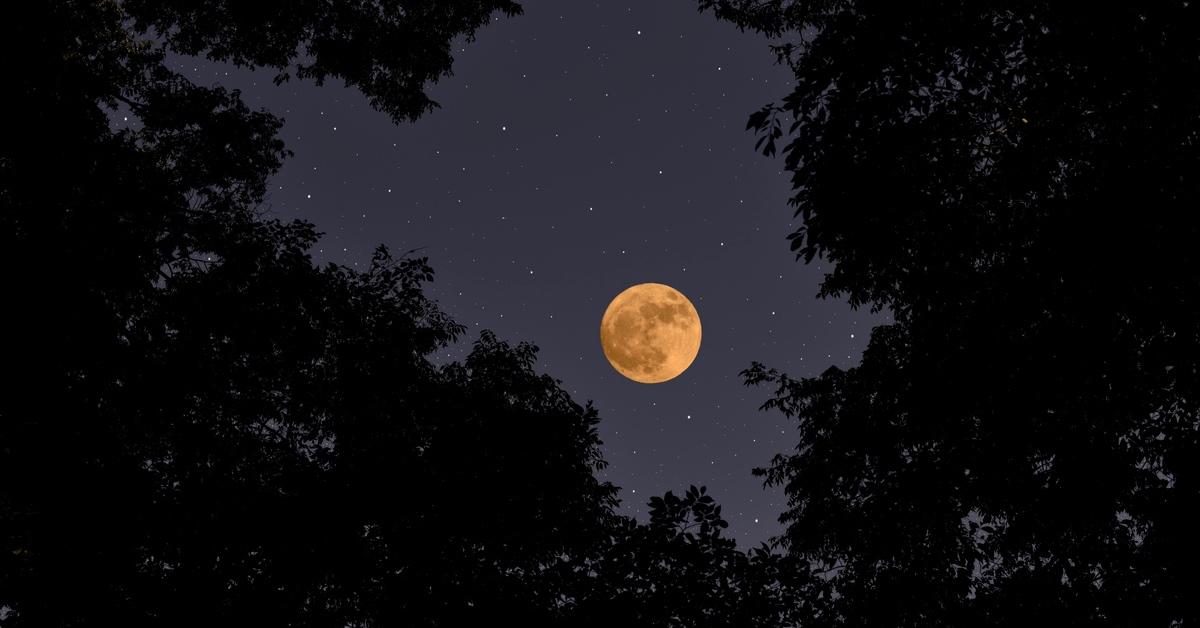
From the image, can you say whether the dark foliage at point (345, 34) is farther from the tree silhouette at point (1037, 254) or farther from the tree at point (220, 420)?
the tree silhouette at point (1037, 254)

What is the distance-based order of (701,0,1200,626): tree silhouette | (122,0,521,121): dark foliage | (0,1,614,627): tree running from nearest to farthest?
(701,0,1200,626): tree silhouette
(0,1,614,627): tree
(122,0,521,121): dark foliage

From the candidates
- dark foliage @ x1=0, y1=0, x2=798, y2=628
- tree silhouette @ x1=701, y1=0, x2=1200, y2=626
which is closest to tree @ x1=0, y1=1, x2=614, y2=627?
dark foliage @ x1=0, y1=0, x2=798, y2=628

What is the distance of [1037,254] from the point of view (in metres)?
7.02

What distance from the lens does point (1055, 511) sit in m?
8.11

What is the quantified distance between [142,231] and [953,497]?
395 inches

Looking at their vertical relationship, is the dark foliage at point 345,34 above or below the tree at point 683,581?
above

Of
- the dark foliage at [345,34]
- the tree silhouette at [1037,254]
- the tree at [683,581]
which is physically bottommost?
the tree at [683,581]

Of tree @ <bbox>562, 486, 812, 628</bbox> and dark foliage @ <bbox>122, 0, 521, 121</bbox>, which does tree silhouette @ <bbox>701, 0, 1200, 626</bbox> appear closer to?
tree @ <bbox>562, 486, 812, 628</bbox>

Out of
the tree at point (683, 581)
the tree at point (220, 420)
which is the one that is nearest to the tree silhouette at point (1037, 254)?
the tree at point (683, 581)

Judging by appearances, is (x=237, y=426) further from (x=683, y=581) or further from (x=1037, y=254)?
(x=1037, y=254)

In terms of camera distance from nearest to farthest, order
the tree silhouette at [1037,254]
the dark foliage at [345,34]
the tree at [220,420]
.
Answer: the tree silhouette at [1037,254], the tree at [220,420], the dark foliage at [345,34]

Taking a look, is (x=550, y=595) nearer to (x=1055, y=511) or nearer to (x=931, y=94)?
(x=1055, y=511)

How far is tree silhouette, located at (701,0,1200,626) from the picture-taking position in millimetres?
6312

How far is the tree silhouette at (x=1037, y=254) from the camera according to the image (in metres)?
6.31
